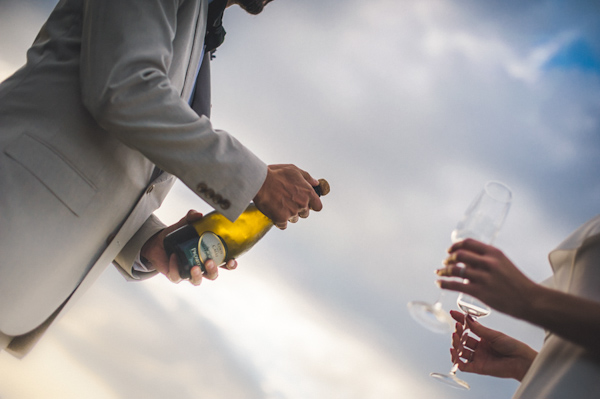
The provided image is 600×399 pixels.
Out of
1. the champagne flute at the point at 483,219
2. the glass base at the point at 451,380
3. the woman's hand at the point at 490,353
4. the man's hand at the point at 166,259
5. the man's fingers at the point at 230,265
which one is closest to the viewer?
the champagne flute at the point at 483,219

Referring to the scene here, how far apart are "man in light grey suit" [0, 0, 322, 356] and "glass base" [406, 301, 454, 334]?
20.0 inches

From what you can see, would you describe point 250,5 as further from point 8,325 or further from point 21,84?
point 8,325

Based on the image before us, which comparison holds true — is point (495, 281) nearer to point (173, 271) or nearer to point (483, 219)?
point (483, 219)

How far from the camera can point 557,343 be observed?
37.3 inches

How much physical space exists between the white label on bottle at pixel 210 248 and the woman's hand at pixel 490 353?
1.03m

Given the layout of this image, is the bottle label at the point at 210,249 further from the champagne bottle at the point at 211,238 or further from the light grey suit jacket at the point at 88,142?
the light grey suit jacket at the point at 88,142

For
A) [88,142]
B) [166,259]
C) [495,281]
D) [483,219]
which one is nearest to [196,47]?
[88,142]

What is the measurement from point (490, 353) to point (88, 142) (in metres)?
1.52

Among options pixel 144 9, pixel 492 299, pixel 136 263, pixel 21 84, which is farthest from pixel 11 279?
pixel 492 299

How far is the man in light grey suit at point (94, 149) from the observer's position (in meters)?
1.12

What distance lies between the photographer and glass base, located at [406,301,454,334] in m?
1.09

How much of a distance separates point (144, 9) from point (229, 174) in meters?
0.55

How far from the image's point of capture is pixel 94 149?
1.24 m

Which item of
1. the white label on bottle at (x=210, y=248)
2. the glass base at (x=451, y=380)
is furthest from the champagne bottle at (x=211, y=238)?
the glass base at (x=451, y=380)
